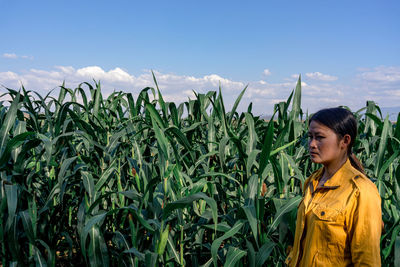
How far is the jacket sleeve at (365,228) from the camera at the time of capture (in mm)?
1250

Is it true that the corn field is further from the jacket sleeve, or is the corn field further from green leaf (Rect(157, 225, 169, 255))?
the jacket sleeve

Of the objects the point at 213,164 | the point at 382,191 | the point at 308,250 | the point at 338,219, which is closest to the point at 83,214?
the point at 213,164

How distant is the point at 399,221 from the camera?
5.71ft

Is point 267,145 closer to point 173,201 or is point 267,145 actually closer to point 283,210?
point 283,210

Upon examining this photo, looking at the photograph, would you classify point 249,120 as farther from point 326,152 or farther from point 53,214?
point 53,214

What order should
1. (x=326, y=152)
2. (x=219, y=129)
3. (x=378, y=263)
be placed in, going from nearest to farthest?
1. (x=378, y=263)
2. (x=326, y=152)
3. (x=219, y=129)

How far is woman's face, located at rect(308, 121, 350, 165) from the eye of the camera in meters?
1.38

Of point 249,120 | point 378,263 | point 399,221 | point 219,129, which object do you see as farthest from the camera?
point 219,129

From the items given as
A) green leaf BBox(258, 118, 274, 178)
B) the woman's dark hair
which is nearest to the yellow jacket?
the woman's dark hair

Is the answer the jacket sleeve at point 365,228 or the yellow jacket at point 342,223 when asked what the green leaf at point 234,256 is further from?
the jacket sleeve at point 365,228

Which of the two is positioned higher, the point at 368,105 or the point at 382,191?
the point at 368,105

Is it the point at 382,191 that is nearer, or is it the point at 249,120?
the point at 382,191

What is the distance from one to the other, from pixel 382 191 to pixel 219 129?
1473 millimetres

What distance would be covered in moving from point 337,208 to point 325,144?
0.24 meters
